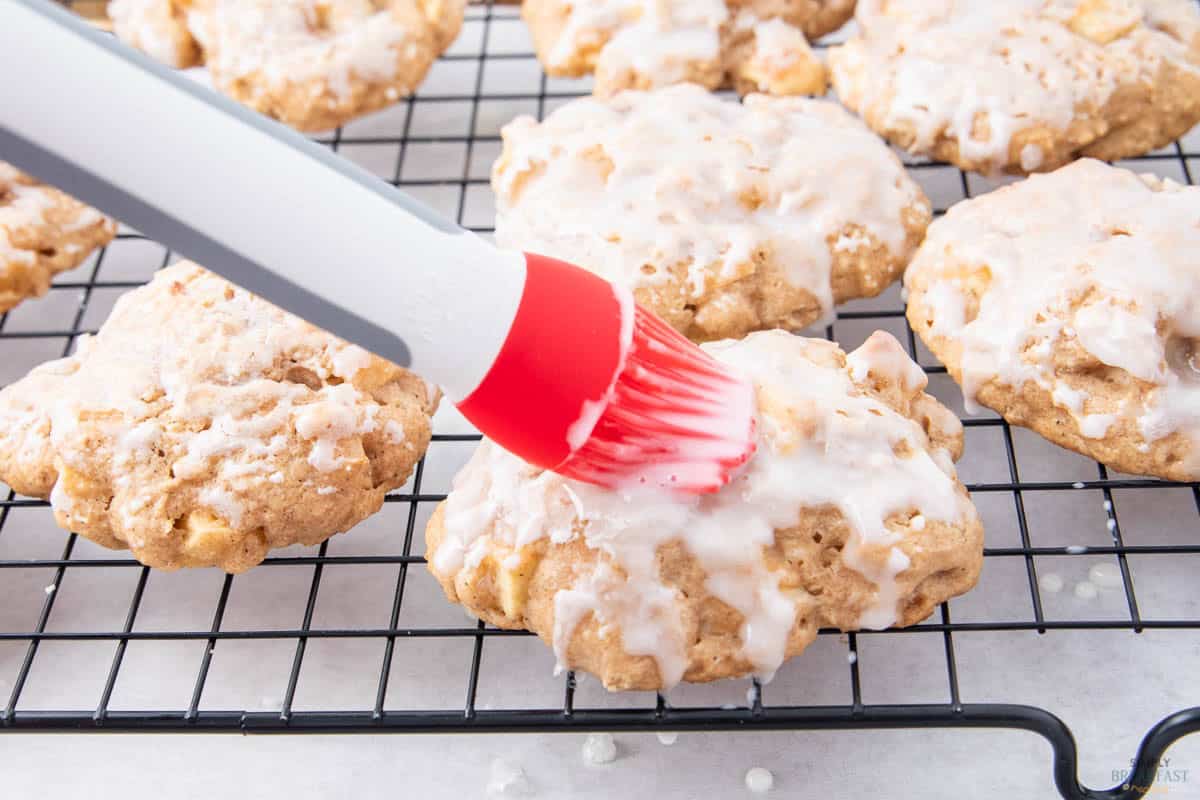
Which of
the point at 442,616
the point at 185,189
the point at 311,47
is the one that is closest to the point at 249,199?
the point at 185,189

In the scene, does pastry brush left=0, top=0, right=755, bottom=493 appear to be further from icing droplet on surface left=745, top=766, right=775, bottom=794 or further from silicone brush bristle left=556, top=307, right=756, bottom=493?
icing droplet on surface left=745, top=766, right=775, bottom=794

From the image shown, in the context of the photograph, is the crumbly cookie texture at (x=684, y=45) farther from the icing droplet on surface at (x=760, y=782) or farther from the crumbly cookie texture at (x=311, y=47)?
the icing droplet on surface at (x=760, y=782)

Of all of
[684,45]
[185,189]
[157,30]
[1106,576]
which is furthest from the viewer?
[157,30]

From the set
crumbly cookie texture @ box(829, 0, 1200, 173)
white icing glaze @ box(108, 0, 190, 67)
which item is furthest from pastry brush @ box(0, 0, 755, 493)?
white icing glaze @ box(108, 0, 190, 67)

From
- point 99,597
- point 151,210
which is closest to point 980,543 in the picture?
point 151,210

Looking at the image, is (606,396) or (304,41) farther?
(304,41)

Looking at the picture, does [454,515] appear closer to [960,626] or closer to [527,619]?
[527,619]

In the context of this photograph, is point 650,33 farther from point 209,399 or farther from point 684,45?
point 209,399
